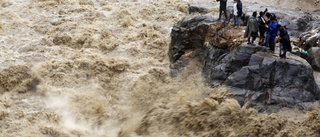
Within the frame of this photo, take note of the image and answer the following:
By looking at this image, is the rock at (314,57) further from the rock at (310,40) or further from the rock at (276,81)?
the rock at (276,81)

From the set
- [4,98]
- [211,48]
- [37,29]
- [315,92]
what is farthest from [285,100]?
[37,29]

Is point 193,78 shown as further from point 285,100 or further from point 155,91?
point 285,100

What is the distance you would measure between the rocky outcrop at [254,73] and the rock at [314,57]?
3.93 ft

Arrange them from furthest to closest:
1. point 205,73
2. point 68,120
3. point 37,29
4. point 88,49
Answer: point 37,29 → point 88,49 → point 205,73 → point 68,120

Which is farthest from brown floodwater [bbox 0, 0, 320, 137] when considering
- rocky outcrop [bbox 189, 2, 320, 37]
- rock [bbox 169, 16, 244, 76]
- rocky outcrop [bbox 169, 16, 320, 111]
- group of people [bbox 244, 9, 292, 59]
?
rocky outcrop [bbox 189, 2, 320, 37]

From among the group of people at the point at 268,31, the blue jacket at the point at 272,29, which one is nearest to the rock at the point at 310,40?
the group of people at the point at 268,31

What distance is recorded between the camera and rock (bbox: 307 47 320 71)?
7969mm

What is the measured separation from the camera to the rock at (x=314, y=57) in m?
7.97

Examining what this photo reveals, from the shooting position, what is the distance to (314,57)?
8.02m

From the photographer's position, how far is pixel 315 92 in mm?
6727

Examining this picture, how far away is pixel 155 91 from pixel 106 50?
3.10m

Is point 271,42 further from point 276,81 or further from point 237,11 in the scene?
point 237,11

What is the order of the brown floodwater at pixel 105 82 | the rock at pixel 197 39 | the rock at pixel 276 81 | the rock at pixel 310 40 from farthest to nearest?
the rock at pixel 197 39, the rock at pixel 310 40, the brown floodwater at pixel 105 82, the rock at pixel 276 81

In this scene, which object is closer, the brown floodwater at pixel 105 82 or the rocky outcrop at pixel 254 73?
→ the rocky outcrop at pixel 254 73
